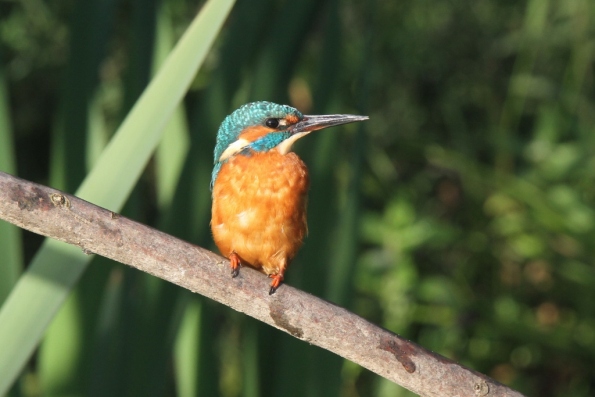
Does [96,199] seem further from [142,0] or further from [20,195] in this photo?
[142,0]

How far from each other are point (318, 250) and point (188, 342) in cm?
31

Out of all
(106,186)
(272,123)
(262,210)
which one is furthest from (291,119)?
(106,186)

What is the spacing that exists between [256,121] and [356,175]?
10.3 inches

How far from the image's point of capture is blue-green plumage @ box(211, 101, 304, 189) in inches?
56.5

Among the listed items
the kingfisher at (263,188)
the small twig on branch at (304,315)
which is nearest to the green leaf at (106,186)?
the small twig on branch at (304,315)

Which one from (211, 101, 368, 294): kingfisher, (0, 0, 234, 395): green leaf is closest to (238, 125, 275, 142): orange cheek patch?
(211, 101, 368, 294): kingfisher

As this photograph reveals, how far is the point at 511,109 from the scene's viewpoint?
2.89 metres

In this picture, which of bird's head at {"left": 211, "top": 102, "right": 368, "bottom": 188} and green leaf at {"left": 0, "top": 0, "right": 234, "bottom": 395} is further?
bird's head at {"left": 211, "top": 102, "right": 368, "bottom": 188}

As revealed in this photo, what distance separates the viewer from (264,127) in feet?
4.80

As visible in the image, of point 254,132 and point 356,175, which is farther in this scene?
point 356,175

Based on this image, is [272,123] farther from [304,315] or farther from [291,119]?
Result: [304,315]

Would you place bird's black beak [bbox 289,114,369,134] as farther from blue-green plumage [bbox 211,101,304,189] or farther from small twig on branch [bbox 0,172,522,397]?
small twig on branch [bbox 0,172,522,397]

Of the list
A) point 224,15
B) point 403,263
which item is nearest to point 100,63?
point 224,15

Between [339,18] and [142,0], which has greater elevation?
[339,18]
